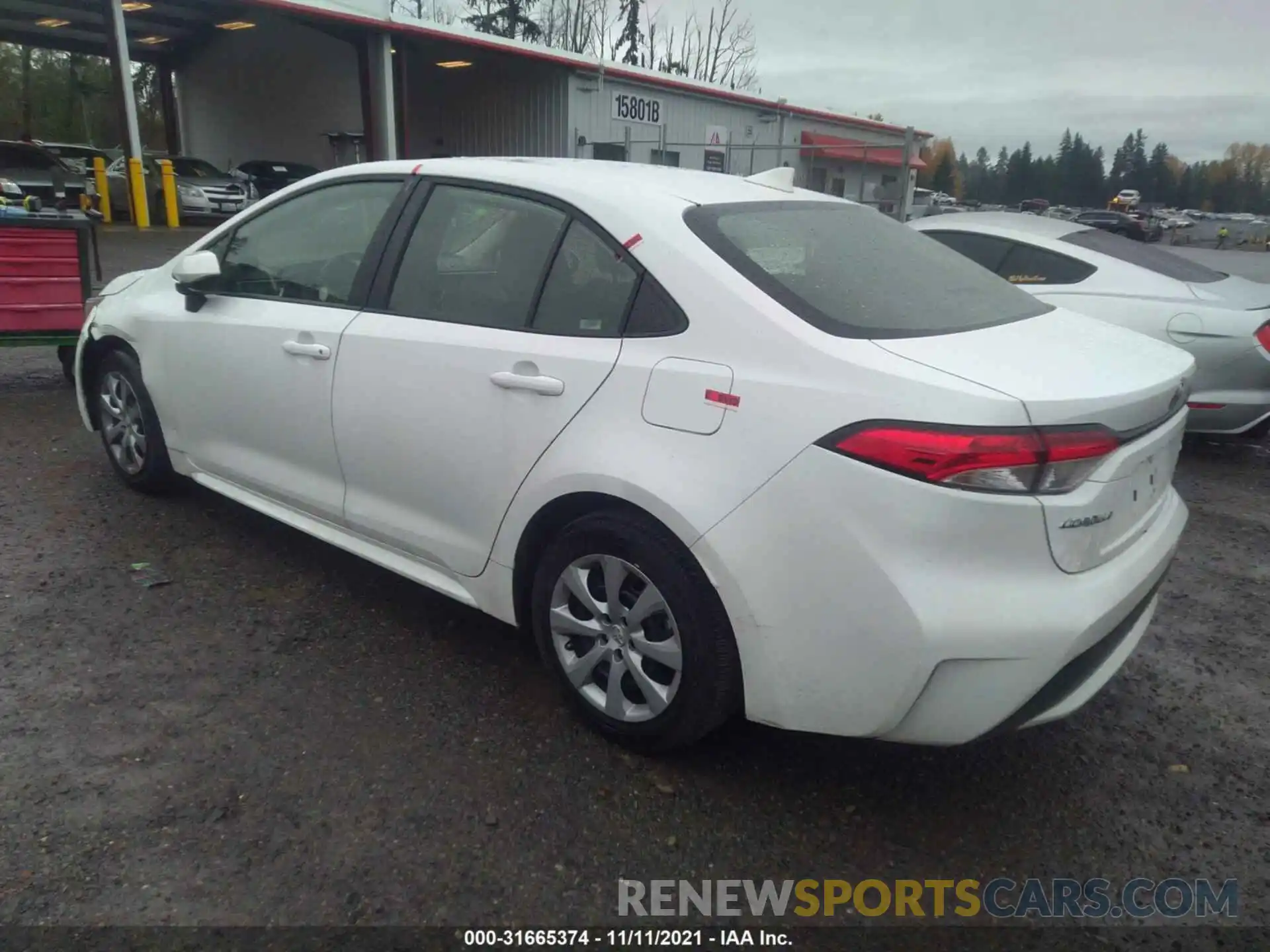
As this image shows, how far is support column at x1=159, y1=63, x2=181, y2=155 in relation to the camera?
96.4 feet

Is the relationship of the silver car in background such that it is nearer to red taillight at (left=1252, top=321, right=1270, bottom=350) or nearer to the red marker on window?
red taillight at (left=1252, top=321, right=1270, bottom=350)

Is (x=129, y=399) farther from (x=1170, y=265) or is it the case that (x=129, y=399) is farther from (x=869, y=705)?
(x=1170, y=265)

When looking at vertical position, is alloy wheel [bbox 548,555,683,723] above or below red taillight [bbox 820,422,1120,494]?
below

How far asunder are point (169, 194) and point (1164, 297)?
Result: 1909 centimetres

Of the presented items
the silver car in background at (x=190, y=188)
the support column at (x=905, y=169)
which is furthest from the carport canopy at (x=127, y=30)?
the support column at (x=905, y=169)

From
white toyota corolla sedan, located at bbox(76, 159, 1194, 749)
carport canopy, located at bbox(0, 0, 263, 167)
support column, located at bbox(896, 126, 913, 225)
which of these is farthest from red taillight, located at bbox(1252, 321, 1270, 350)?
carport canopy, located at bbox(0, 0, 263, 167)

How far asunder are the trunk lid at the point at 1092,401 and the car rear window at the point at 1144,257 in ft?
12.2

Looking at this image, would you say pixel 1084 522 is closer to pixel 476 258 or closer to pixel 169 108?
pixel 476 258

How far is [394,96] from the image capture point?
24.2m

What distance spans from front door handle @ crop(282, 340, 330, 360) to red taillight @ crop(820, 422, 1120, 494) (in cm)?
194

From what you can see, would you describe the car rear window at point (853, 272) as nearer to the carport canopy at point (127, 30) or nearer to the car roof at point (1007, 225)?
the car roof at point (1007, 225)

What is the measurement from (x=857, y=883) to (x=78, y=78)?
159ft

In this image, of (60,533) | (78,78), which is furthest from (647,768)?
(78,78)

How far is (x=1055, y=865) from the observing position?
2395 mm
